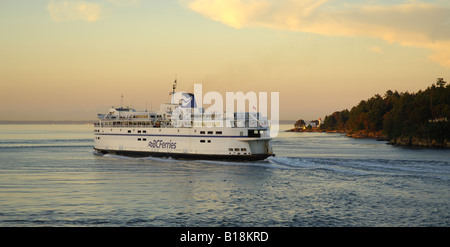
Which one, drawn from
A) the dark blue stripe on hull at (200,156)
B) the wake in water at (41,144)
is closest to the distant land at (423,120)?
the dark blue stripe on hull at (200,156)

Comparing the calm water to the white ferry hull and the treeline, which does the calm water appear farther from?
the treeline

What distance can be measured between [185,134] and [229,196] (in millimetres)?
27260

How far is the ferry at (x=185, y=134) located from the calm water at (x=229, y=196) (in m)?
5.35

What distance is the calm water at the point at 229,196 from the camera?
22109mm

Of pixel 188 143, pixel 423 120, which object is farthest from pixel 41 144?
pixel 423 120

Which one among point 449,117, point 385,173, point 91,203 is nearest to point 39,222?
point 91,203

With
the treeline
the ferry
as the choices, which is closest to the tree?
the treeline

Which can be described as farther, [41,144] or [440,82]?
[440,82]

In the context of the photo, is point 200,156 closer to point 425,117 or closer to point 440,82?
point 425,117

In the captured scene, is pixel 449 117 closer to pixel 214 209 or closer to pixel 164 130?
pixel 164 130

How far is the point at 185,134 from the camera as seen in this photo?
55719 mm

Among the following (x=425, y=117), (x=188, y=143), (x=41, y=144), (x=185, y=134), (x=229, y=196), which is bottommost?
(x=229, y=196)

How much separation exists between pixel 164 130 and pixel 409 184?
115 ft

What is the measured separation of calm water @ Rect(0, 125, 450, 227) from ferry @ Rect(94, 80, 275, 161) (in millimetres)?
5353
